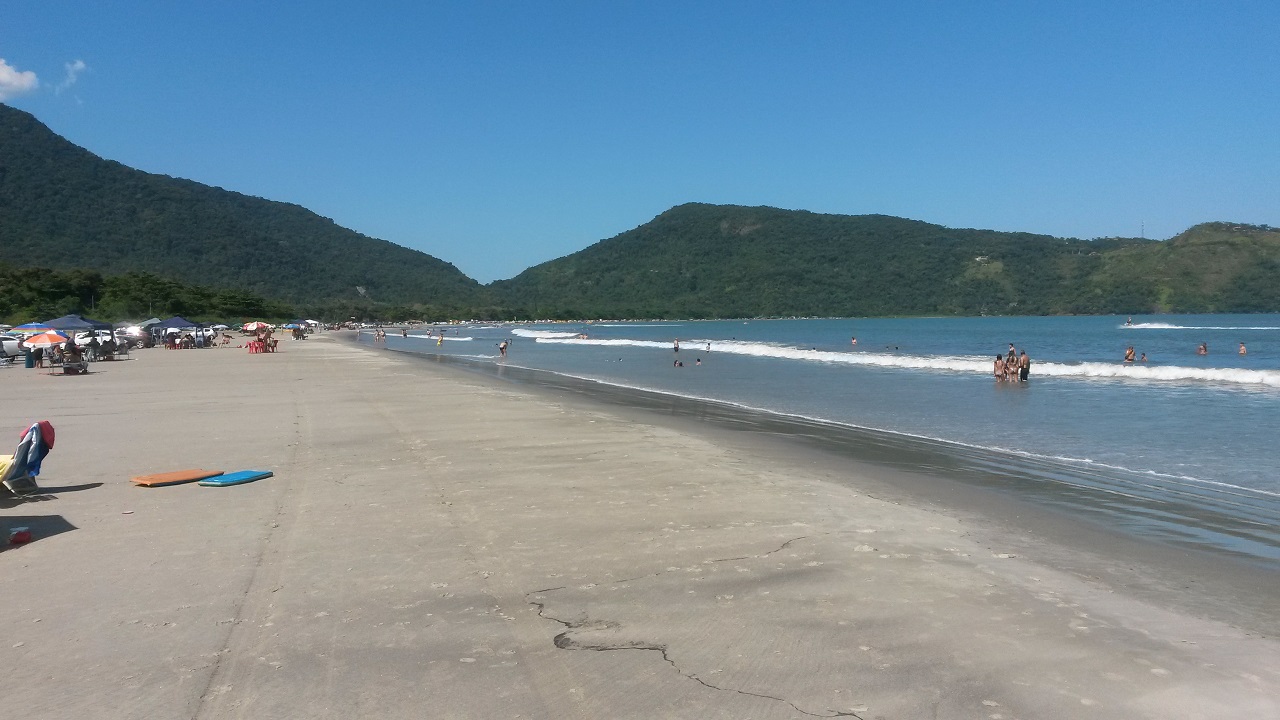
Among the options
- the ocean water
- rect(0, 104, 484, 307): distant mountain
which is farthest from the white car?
rect(0, 104, 484, 307): distant mountain

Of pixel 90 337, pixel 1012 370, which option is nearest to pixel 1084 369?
pixel 1012 370

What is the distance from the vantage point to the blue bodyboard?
27.0ft

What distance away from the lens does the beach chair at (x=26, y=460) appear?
727 cm

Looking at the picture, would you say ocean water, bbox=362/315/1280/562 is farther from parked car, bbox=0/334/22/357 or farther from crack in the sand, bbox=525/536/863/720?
parked car, bbox=0/334/22/357

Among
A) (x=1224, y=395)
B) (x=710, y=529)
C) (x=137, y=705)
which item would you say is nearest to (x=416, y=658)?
(x=137, y=705)

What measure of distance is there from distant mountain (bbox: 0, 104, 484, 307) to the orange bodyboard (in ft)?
386

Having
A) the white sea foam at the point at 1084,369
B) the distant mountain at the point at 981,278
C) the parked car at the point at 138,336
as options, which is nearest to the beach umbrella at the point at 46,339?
the parked car at the point at 138,336

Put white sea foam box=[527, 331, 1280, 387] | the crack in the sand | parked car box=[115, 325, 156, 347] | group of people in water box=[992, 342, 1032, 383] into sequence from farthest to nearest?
parked car box=[115, 325, 156, 347]
white sea foam box=[527, 331, 1280, 387]
group of people in water box=[992, 342, 1032, 383]
the crack in the sand

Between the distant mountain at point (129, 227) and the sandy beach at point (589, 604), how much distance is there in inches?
4737

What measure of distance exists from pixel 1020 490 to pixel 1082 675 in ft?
17.9

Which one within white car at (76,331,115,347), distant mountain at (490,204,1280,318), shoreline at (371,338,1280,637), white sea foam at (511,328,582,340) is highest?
distant mountain at (490,204,1280,318)

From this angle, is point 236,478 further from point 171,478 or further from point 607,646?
point 607,646

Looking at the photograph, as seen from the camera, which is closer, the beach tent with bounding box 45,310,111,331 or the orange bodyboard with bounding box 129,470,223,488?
the orange bodyboard with bounding box 129,470,223,488

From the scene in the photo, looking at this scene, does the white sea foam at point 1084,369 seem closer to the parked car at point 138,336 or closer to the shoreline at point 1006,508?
the shoreline at point 1006,508
